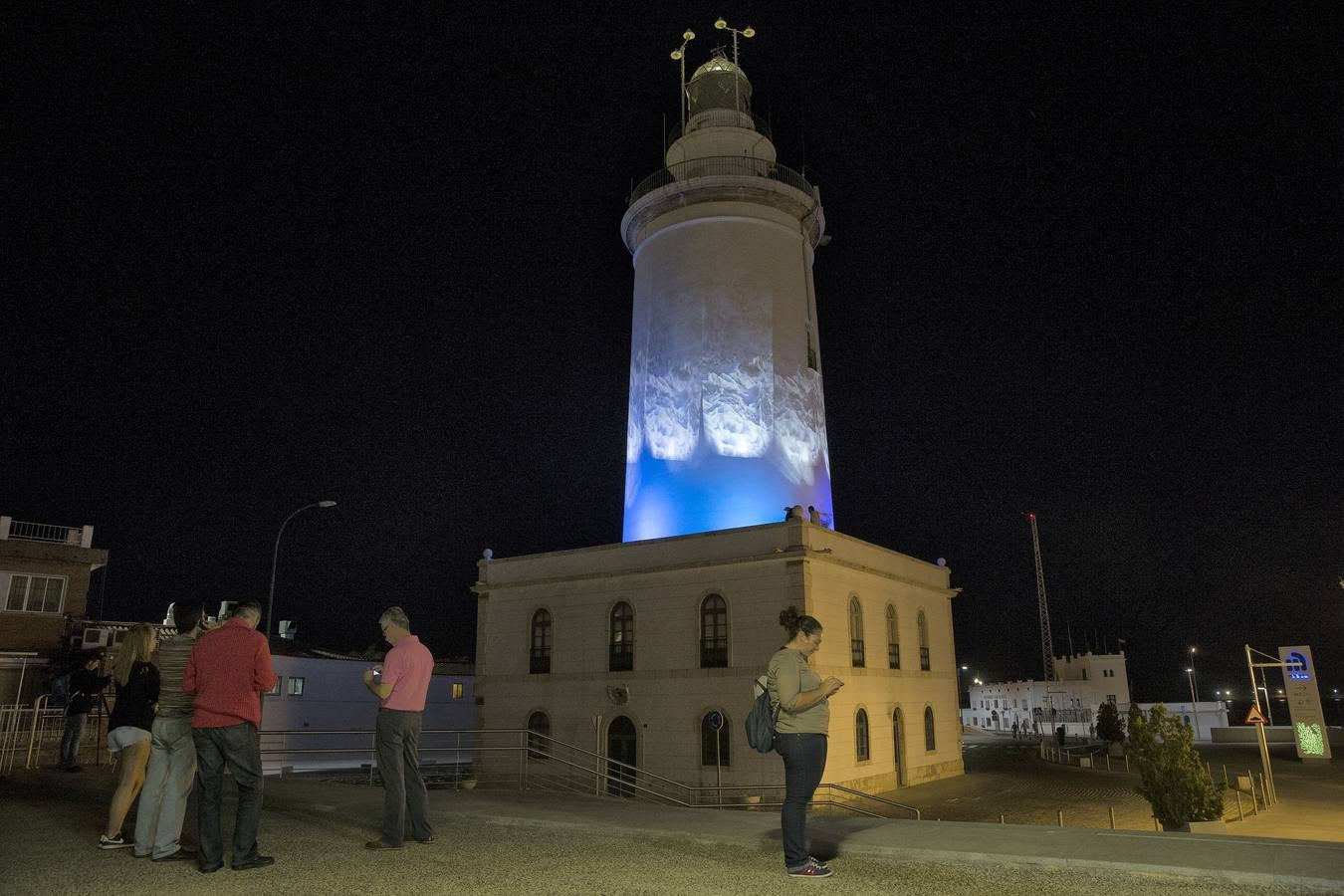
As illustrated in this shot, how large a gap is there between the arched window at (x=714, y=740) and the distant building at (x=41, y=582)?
20301mm

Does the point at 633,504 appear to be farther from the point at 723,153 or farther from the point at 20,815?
the point at 20,815

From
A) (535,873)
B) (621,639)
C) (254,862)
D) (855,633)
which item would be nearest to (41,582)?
(621,639)

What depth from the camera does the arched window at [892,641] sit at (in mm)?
25656

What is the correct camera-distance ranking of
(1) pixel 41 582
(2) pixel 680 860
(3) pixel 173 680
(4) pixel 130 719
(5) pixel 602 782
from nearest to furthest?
(2) pixel 680 860
(3) pixel 173 680
(4) pixel 130 719
(5) pixel 602 782
(1) pixel 41 582

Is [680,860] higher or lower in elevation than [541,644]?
lower

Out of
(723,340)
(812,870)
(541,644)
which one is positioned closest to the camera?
(812,870)

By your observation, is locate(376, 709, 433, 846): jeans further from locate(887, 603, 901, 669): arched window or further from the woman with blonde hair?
locate(887, 603, 901, 669): arched window

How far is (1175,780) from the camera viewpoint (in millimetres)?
15867

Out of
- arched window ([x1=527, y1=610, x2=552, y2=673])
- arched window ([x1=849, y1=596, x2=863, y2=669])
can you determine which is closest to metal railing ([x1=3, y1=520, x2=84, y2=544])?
arched window ([x1=527, y1=610, x2=552, y2=673])

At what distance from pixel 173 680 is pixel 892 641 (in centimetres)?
2198

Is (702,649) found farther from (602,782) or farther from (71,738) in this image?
(71,738)

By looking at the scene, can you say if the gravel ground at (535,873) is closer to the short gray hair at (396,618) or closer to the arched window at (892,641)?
the short gray hair at (396,618)

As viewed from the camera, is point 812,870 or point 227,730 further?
point 227,730

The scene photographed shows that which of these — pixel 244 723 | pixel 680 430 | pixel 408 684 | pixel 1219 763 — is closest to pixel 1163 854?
pixel 408 684
